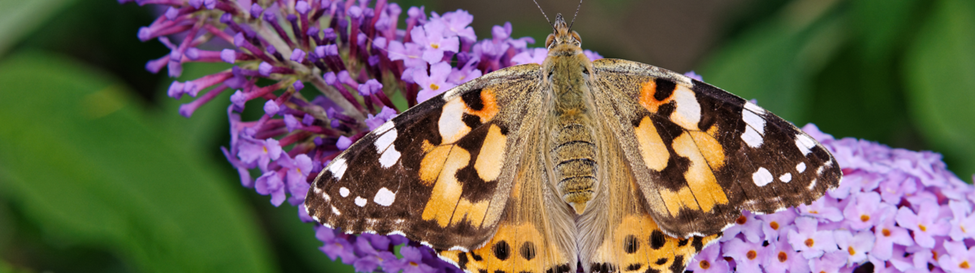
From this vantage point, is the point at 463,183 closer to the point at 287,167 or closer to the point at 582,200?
the point at 582,200

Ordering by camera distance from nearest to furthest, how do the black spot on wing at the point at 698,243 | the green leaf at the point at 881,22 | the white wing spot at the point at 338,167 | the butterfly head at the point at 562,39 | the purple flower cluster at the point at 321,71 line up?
the white wing spot at the point at 338,167 → the black spot on wing at the point at 698,243 → the purple flower cluster at the point at 321,71 → the butterfly head at the point at 562,39 → the green leaf at the point at 881,22

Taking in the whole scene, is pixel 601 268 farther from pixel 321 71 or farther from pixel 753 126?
pixel 321 71

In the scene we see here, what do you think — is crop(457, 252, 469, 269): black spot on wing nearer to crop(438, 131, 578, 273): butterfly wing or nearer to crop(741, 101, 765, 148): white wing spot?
crop(438, 131, 578, 273): butterfly wing

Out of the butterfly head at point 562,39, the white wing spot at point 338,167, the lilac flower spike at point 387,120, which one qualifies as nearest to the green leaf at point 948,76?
the lilac flower spike at point 387,120

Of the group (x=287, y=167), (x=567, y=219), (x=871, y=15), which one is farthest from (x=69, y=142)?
(x=871, y=15)

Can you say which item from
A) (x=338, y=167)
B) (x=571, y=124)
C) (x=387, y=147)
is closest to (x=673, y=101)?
(x=571, y=124)

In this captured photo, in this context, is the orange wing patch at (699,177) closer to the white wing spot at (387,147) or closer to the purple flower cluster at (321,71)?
the purple flower cluster at (321,71)
